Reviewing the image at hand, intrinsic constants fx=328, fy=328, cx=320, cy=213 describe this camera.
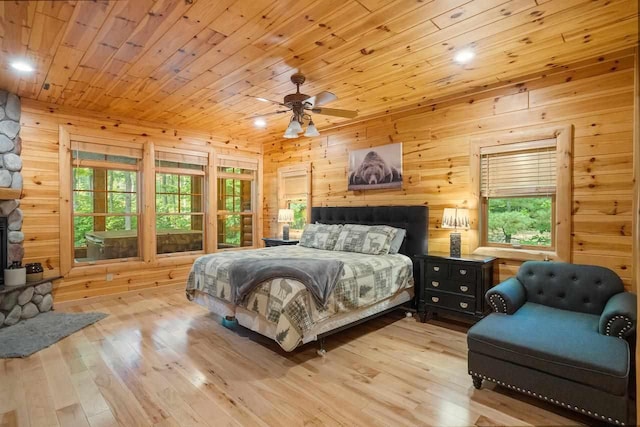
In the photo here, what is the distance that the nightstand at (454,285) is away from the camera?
11.3ft

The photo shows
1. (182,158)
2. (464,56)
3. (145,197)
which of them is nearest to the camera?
(464,56)

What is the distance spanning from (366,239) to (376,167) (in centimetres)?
120

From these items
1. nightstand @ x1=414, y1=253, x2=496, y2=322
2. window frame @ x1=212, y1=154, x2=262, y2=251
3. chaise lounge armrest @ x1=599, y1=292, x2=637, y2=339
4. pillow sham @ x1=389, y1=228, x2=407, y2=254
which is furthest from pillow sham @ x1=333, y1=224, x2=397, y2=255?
window frame @ x1=212, y1=154, x2=262, y2=251

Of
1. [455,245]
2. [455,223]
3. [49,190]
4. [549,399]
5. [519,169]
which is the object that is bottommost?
[549,399]

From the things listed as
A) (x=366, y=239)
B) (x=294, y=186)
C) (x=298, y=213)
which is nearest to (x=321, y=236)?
(x=366, y=239)

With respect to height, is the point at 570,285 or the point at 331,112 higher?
the point at 331,112

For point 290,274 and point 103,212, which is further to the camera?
point 103,212

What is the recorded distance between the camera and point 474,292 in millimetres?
3453

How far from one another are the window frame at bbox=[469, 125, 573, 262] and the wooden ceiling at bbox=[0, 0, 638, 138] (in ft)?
2.11

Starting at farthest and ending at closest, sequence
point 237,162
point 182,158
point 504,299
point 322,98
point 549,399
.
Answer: point 237,162 → point 182,158 → point 322,98 → point 504,299 → point 549,399

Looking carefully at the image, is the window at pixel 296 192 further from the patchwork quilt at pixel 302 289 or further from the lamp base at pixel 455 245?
the lamp base at pixel 455 245

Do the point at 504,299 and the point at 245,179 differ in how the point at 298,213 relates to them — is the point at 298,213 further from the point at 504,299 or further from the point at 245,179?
the point at 504,299

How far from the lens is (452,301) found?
11.8 ft

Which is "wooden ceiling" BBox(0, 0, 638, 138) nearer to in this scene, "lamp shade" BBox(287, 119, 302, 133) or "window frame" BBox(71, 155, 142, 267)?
"lamp shade" BBox(287, 119, 302, 133)
